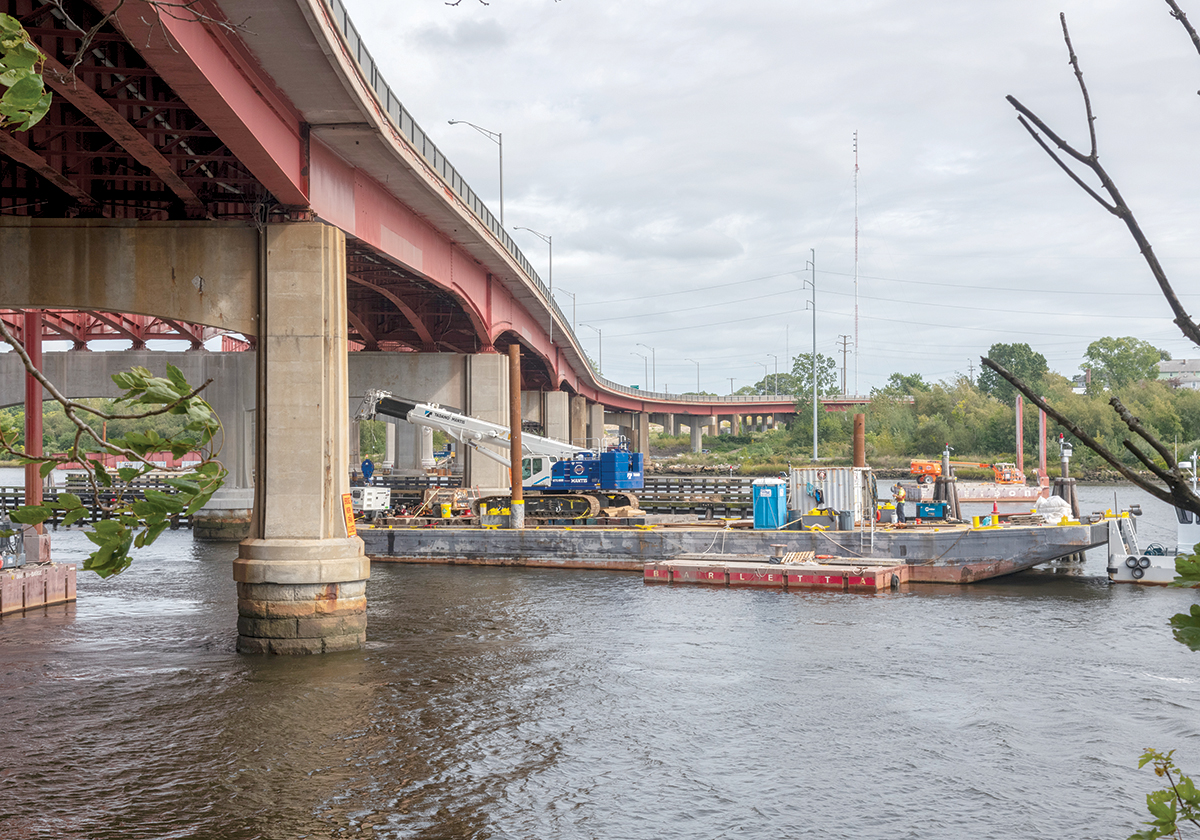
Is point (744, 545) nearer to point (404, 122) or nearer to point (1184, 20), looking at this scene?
point (404, 122)

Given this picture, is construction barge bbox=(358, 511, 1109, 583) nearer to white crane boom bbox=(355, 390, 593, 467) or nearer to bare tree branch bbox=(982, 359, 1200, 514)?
white crane boom bbox=(355, 390, 593, 467)

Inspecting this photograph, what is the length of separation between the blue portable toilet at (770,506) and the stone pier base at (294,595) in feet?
66.1

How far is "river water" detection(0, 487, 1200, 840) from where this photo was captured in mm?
14031

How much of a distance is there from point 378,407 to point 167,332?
67.3 ft

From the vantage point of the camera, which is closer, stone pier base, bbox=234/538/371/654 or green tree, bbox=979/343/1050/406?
stone pier base, bbox=234/538/371/654

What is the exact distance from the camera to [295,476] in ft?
71.3

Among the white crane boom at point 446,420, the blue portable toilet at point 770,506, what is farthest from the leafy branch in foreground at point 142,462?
the white crane boom at point 446,420

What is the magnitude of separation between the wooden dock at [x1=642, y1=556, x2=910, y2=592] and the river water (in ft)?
10.7

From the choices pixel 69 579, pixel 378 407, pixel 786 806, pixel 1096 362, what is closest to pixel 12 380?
pixel 378 407

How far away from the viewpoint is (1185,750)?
54.5ft

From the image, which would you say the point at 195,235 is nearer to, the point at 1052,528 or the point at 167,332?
the point at 1052,528

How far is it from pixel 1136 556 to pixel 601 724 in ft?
80.0

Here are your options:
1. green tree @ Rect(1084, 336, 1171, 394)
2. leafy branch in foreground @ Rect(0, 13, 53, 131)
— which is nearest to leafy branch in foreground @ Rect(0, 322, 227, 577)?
leafy branch in foreground @ Rect(0, 13, 53, 131)

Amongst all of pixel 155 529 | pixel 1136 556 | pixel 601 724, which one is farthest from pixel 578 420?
pixel 155 529
